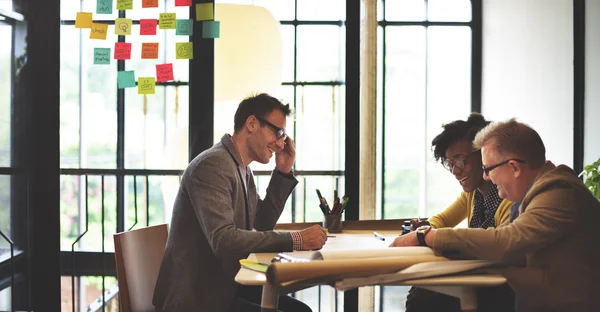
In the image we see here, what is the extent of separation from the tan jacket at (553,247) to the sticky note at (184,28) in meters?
1.87

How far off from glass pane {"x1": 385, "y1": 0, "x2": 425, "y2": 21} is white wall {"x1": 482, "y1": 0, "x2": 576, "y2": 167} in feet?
1.28

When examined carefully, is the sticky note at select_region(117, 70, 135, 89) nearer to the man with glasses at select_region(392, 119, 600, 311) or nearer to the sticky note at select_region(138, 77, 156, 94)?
the sticky note at select_region(138, 77, 156, 94)

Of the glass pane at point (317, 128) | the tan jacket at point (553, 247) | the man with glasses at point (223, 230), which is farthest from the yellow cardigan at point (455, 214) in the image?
the tan jacket at point (553, 247)

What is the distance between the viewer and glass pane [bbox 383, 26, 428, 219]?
3914mm

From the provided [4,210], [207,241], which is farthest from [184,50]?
[207,241]

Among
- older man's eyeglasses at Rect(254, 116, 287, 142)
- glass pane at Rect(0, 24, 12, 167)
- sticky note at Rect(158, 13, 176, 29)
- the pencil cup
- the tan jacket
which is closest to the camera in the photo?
the tan jacket

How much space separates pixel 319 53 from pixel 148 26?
0.89 m

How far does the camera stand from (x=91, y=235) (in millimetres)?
3375

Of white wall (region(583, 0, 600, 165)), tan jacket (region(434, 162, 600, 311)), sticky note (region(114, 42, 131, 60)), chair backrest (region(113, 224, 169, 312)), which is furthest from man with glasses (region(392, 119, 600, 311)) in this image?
sticky note (region(114, 42, 131, 60))

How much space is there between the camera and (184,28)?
3184 mm

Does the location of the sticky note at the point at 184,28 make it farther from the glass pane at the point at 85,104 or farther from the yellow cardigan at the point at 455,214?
the yellow cardigan at the point at 455,214

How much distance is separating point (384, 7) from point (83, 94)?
1.76m

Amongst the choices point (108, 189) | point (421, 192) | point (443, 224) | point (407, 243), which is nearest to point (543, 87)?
point (421, 192)

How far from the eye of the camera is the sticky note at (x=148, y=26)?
127 inches
